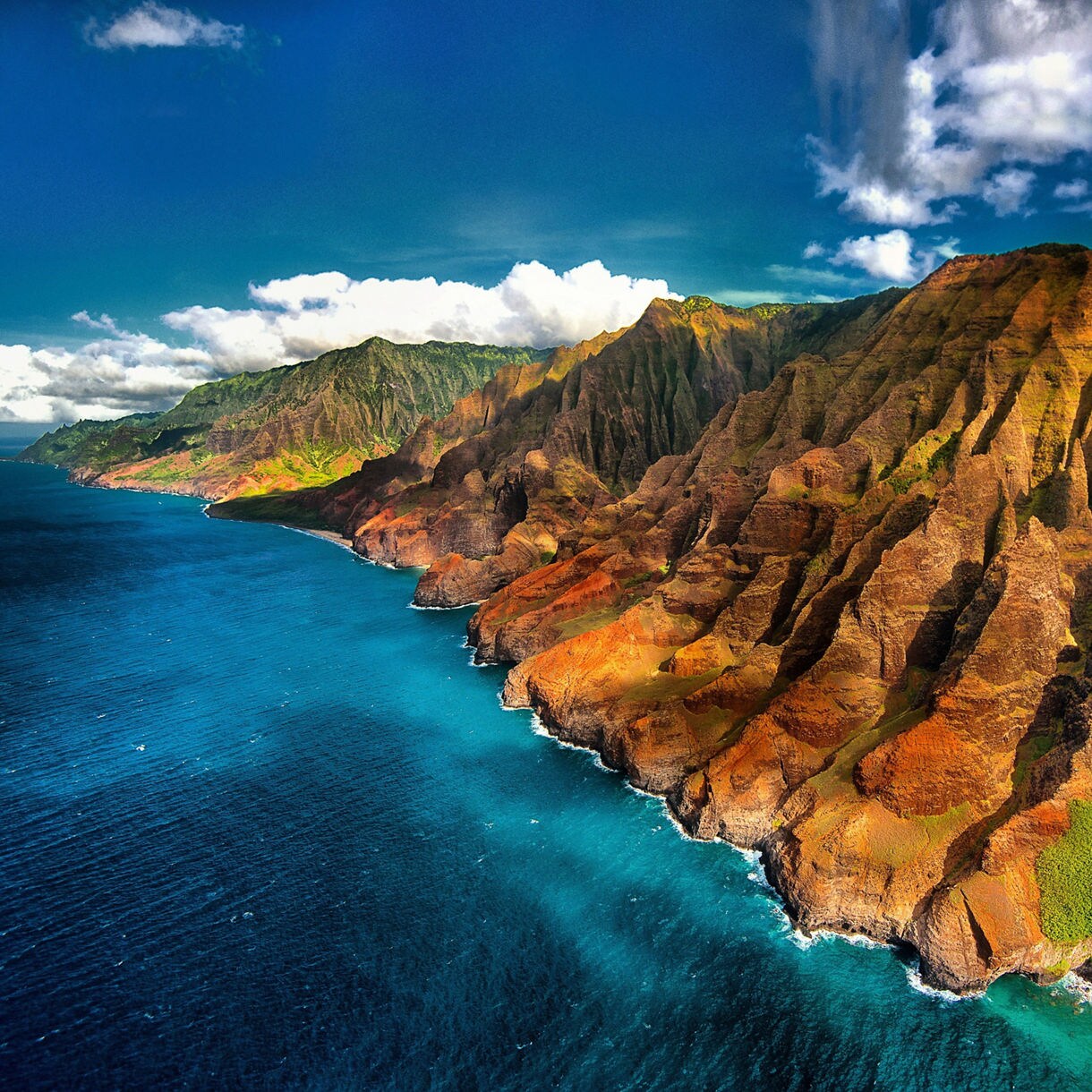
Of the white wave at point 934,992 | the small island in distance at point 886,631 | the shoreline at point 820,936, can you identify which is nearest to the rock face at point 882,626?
the small island in distance at point 886,631

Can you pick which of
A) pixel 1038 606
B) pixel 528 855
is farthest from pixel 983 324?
pixel 528 855

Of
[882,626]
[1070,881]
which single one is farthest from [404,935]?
[882,626]

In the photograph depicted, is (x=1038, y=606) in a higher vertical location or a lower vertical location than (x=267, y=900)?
higher

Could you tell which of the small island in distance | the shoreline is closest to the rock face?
the small island in distance

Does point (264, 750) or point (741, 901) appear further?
point (264, 750)

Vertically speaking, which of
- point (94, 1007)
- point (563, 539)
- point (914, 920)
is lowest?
point (94, 1007)

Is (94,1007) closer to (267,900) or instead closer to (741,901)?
(267,900)

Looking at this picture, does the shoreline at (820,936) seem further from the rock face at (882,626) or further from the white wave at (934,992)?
the rock face at (882,626)
